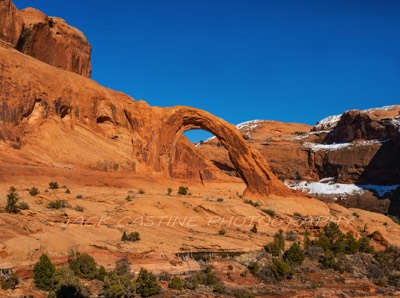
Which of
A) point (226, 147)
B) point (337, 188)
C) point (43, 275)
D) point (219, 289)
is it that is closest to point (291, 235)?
point (219, 289)

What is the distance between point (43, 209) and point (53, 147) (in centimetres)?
1110

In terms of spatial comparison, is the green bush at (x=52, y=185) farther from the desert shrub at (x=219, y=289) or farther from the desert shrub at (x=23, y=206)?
the desert shrub at (x=219, y=289)

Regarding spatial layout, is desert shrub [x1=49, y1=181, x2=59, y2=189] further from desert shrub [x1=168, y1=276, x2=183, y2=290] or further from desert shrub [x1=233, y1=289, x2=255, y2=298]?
desert shrub [x1=233, y1=289, x2=255, y2=298]

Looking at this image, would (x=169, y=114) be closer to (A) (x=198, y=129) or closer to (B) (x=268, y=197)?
(A) (x=198, y=129)

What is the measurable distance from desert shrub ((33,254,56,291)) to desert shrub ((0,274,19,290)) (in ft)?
2.02

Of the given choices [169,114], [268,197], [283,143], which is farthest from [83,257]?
[283,143]

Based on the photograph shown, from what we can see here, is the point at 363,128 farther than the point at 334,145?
No

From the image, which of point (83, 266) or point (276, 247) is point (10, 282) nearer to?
point (83, 266)

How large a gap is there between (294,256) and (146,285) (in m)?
10.2

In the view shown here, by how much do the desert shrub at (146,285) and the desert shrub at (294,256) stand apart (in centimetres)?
941

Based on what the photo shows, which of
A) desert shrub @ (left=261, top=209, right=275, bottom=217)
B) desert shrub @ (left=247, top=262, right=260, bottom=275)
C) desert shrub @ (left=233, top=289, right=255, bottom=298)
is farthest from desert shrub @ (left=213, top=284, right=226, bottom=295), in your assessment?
desert shrub @ (left=261, top=209, right=275, bottom=217)

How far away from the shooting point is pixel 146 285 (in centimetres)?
1602

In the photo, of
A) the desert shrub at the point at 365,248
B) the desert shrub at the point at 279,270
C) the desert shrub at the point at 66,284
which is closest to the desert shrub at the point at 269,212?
the desert shrub at the point at 365,248

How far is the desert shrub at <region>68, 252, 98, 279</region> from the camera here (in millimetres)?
15797
